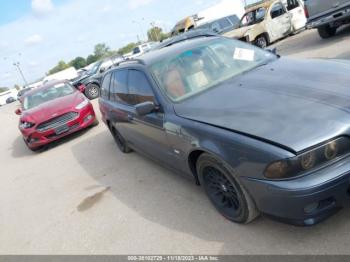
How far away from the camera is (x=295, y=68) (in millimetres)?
3988

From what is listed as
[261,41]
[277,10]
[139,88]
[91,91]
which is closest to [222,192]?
[139,88]

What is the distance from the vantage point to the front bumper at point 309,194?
263cm

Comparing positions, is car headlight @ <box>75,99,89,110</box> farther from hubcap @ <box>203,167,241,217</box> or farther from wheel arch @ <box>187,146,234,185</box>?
hubcap @ <box>203,167,241,217</box>

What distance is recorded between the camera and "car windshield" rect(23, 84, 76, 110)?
10.4m

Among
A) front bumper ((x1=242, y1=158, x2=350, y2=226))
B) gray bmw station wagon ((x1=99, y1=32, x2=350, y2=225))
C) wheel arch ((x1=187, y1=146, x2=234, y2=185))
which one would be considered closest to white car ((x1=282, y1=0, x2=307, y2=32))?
Result: gray bmw station wagon ((x1=99, y1=32, x2=350, y2=225))

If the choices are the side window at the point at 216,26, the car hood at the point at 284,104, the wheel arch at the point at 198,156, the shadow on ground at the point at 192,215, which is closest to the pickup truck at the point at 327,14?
the side window at the point at 216,26

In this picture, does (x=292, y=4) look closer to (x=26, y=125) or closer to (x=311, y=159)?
(x=26, y=125)

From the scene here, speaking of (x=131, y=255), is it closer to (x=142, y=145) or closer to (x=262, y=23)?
(x=142, y=145)

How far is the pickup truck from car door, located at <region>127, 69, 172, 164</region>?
8.09 m

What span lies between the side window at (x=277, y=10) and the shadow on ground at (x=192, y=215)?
34.8ft

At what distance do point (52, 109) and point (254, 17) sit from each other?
1024cm

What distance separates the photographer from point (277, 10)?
48.0ft

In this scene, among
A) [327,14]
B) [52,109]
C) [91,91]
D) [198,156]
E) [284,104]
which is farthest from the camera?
[91,91]

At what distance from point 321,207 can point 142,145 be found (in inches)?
116
